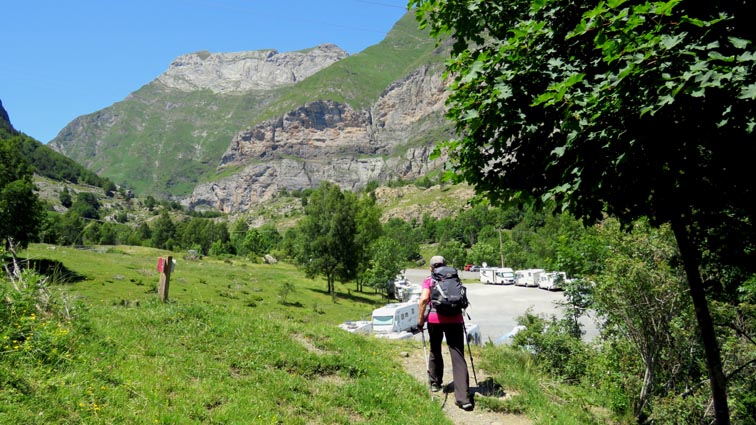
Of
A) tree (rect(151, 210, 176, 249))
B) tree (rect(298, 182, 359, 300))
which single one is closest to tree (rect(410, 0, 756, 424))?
tree (rect(298, 182, 359, 300))

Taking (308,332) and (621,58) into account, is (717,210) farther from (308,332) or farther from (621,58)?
(308,332)

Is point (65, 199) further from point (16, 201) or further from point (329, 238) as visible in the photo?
point (16, 201)

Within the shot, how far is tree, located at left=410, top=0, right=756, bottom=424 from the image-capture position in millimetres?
3469

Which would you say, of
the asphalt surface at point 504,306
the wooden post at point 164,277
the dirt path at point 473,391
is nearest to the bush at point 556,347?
the dirt path at point 473,391

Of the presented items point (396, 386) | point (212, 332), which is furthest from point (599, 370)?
point (212, 332)

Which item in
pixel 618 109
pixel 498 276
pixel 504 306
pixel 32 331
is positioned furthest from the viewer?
pixel 498 276

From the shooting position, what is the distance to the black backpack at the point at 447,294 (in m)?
7.12

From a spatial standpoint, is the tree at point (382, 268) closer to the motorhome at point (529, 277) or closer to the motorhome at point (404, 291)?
the motorhome at point (404, 291)

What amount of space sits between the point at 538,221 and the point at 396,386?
14272 cm

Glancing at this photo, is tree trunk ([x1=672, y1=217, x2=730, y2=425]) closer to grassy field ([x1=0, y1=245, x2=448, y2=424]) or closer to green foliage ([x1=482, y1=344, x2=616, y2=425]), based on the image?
green foliage ([x1=482, y1=344, x2=616, y2=425])

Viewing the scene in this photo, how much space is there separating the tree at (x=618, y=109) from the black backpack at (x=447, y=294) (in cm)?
214

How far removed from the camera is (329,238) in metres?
56.9

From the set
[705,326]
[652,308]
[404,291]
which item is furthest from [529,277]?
[705,326]

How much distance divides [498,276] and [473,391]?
78.9m
